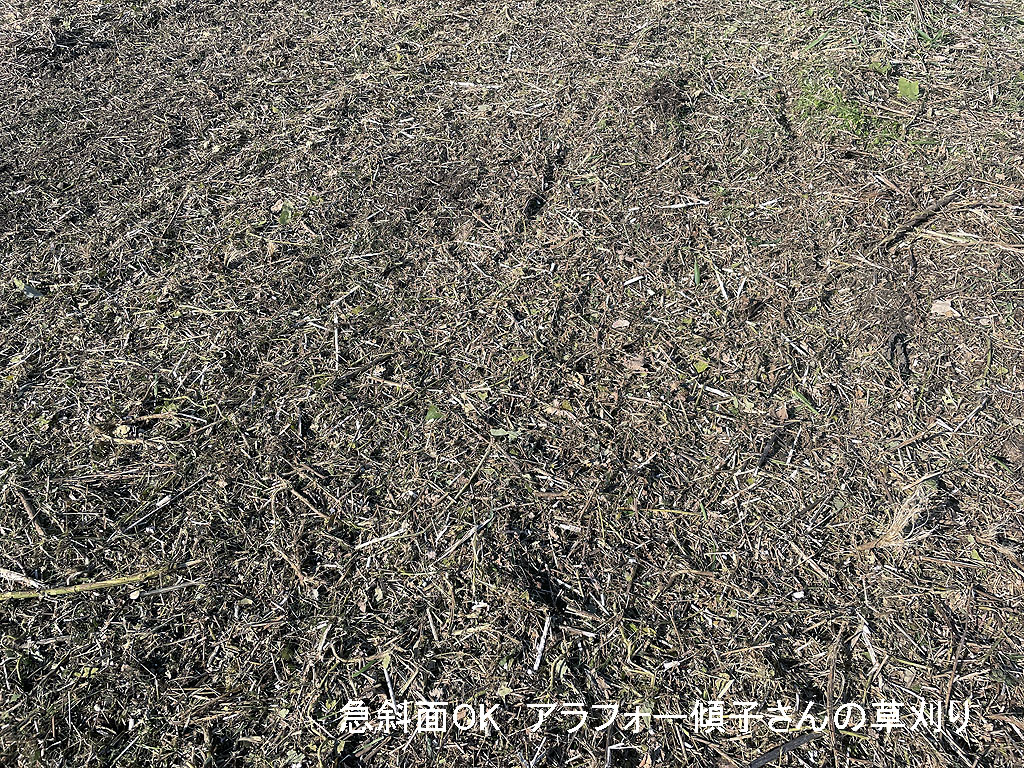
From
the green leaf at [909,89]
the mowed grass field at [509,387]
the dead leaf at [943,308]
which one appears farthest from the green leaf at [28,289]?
the green leaf at [909,89]

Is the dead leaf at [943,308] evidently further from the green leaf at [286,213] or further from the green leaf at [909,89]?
the green leaf at [286,213]

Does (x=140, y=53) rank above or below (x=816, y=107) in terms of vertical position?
above

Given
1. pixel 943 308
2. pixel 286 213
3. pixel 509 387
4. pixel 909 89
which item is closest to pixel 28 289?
pixel 286 213

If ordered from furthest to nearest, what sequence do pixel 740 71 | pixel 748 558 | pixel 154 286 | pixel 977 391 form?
pixel 740 71, pixel 154 286, pixel 977 391, pixel 748 558

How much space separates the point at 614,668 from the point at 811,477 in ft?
2.77

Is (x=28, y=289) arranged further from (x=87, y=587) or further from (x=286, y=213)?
(x=87, y=587)

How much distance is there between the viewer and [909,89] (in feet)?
12.6

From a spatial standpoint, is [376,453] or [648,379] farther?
[648,379]

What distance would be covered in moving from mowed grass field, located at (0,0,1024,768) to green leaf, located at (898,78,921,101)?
20mm

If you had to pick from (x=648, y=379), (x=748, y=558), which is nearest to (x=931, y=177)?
(x=648, y=379)

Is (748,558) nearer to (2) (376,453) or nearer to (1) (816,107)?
(2) (376,453)

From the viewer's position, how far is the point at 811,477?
2457 millimetres

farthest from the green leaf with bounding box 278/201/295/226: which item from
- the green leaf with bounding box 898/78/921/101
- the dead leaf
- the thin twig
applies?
the green leaf with bounding box 898/78/921/101

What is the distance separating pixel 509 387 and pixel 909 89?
2537mm
